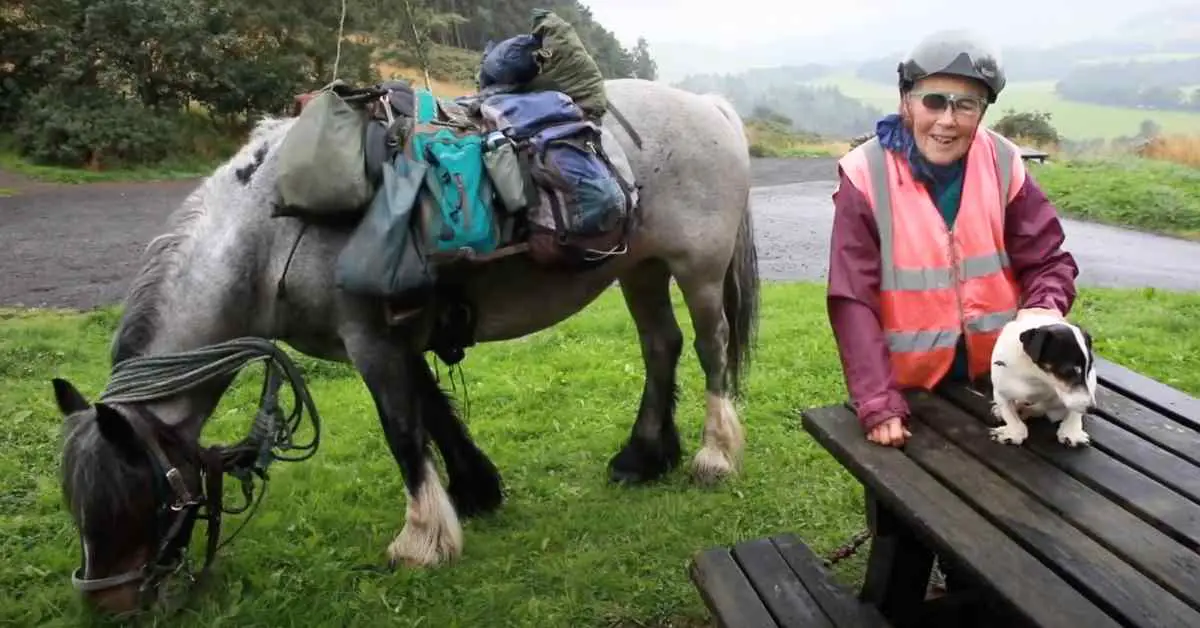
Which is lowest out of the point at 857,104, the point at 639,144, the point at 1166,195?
the point at 857,104

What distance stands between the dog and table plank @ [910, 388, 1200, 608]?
0.16ft

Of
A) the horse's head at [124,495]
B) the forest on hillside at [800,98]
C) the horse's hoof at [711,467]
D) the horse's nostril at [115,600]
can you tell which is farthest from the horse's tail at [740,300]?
the forest on hillside at [800,98]

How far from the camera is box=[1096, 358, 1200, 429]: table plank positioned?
2.19 metres

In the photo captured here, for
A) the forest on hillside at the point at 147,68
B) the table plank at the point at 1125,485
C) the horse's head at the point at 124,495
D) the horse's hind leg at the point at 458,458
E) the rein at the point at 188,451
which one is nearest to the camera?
the table plank at the point at 1125,485

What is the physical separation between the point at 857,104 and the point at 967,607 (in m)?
66.6

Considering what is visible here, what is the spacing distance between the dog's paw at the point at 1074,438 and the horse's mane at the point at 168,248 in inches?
103

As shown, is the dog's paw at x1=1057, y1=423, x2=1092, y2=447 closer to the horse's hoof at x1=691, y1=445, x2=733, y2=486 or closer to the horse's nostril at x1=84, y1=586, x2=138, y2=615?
the horse's hoof at x1=691, y1=445, x2=733, y2=486

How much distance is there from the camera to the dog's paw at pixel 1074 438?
201 cm

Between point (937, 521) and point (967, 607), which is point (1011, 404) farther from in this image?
point (967, 607)

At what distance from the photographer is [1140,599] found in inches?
57.2

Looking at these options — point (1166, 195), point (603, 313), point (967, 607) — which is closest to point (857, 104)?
point (1166, 195)

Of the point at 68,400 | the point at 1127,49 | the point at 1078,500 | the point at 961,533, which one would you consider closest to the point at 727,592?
the point at 961,533

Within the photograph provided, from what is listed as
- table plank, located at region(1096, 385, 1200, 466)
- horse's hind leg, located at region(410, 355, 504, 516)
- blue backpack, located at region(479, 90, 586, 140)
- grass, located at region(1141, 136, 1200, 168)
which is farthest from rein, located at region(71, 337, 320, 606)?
grass, located at region(1141, 136, 1200, 168)

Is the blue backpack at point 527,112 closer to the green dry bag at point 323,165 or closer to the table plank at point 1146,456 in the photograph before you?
the green dry bag at point 323,165
